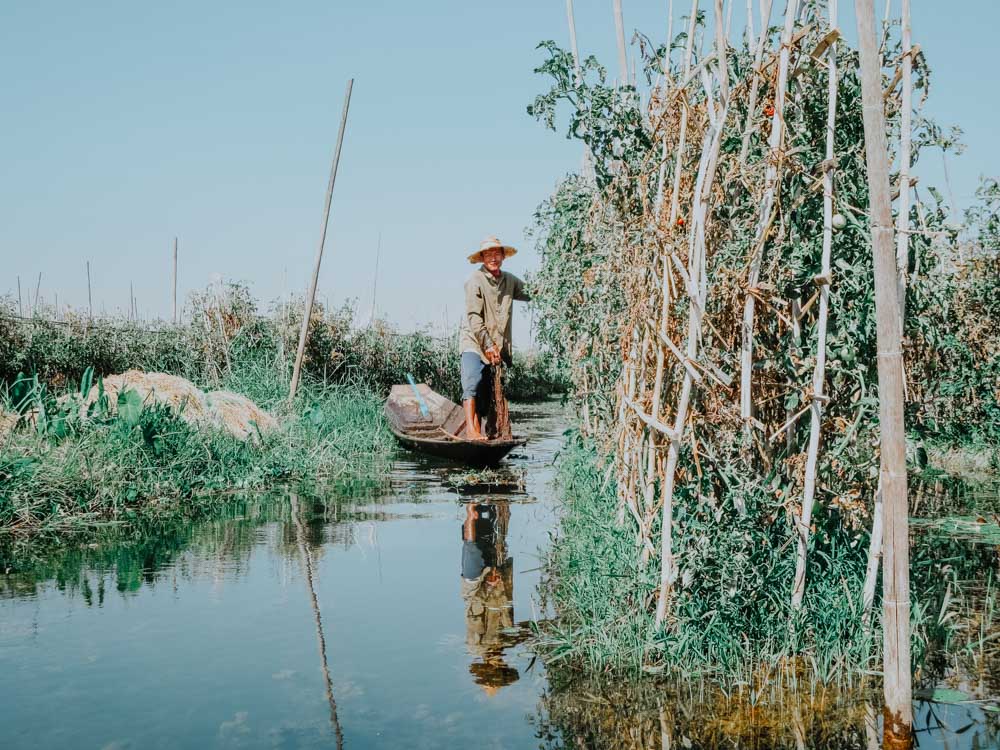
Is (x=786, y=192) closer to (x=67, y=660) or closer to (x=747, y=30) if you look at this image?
(x=747, y=30)

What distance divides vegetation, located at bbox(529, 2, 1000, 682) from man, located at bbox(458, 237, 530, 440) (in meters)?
6.64

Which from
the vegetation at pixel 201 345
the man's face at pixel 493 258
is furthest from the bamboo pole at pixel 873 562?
the vegetation at pixel 201 345

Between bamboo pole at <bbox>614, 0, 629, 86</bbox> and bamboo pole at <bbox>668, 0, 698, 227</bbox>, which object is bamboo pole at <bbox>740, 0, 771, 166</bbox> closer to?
bamboo pole at <bbox>668, 0, 698, 227</bbox>

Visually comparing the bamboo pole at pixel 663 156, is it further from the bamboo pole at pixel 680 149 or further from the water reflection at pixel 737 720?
the water reflection at pixel 737 720

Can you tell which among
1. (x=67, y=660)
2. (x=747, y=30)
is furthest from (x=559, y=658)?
(x=747, y=30)

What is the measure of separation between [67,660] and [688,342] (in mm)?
3007

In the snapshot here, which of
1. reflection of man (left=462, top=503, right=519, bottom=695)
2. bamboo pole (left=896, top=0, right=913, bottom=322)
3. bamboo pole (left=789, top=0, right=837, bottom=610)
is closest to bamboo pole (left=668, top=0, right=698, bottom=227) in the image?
bamboo pole (left=789, top=0, right=837, bottom=610)

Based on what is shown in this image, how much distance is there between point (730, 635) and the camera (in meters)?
3.78

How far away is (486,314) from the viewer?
435 inches

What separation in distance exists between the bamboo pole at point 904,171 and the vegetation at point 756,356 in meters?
0.04

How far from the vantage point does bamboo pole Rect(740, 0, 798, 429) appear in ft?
11.6

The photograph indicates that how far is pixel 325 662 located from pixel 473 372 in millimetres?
7172

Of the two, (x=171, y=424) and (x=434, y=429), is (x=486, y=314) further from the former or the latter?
(x=171, y=424)

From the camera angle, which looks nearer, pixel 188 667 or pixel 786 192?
pixel 786 192
